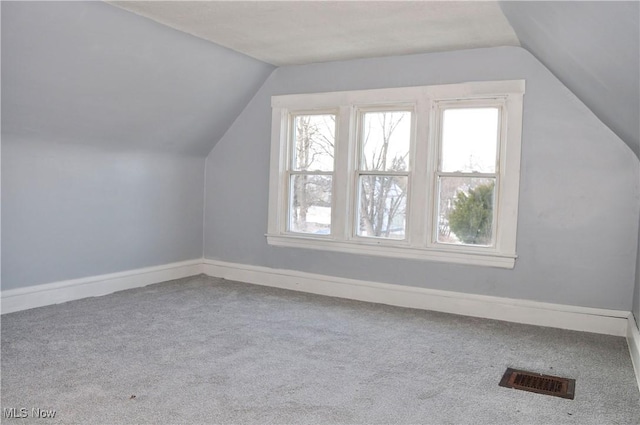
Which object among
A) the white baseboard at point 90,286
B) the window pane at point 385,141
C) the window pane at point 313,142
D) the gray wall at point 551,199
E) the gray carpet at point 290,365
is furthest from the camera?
the window pane at point 313,142

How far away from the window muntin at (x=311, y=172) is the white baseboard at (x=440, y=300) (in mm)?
533

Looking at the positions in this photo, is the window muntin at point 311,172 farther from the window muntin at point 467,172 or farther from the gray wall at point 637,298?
the gray wall at point 637,298

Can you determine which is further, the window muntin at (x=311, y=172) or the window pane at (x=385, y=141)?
the window muntin at (x=311, y=172)

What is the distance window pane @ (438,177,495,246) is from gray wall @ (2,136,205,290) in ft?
9.21

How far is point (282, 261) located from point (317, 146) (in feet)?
4.12

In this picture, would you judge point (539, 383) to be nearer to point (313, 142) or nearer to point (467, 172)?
point (467, 172)

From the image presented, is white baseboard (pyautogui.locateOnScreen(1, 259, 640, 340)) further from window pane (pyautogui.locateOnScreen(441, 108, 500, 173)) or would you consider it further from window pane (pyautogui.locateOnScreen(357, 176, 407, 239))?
window pane (pyautogui.locateOnScreen(441, 108, 500, 173))

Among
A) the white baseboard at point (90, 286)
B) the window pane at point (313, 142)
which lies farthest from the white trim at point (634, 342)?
the white baseboard at point (90, 286)

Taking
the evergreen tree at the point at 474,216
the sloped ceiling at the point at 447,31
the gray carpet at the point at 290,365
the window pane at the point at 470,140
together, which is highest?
the sloped ceiling at the point at 447,31

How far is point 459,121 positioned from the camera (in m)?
4.77

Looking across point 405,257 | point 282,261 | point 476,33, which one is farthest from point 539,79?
point 282,261

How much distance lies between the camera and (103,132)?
4816mm

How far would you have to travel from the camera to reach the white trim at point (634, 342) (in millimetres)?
3271

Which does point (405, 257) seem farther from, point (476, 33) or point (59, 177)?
point (59, 177)
